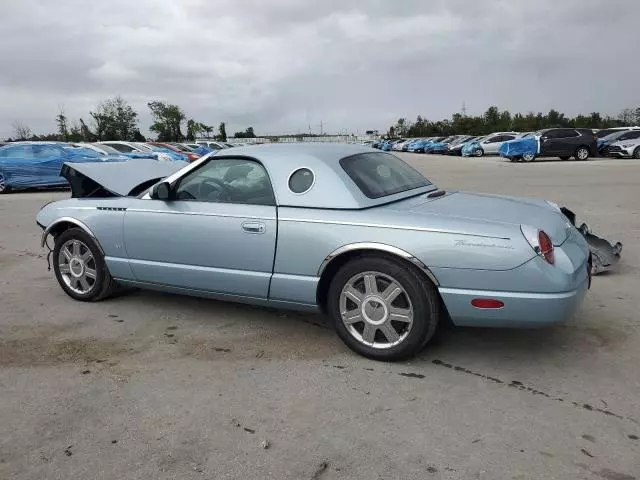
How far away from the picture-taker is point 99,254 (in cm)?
483

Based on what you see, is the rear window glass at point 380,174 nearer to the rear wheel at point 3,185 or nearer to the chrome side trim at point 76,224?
the chrome side trim at point 76,224

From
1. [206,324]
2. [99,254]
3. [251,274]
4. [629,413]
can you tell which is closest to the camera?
[629,413]

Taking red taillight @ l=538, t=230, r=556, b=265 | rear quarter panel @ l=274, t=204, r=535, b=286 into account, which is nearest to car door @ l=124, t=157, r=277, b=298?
rear quarter panel @ l=274, t=204, r=535, b=286

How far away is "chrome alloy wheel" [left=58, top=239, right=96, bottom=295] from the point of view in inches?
196

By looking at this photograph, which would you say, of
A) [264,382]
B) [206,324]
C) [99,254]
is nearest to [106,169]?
[99,254]

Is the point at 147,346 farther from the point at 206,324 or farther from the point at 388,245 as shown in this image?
the point at 388,245

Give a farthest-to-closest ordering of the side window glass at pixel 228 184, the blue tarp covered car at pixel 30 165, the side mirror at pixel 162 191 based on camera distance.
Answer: the blue tarp covered car at pixel 30 165
the side mirror at pixel 162 191
the side window glass at pixel 228 184

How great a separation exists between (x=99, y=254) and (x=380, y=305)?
2660 mm

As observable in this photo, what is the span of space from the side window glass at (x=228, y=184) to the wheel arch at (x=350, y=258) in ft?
2.12

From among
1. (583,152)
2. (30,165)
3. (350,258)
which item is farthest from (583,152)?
(350,258)

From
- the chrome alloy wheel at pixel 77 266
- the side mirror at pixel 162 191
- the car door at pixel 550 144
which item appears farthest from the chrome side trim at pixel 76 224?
the car door at pixel 550 144

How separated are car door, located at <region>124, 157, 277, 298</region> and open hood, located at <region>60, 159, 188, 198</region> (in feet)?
1.58

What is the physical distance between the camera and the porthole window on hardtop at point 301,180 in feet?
12.7

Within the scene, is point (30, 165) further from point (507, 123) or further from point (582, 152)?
point (507, 123)
